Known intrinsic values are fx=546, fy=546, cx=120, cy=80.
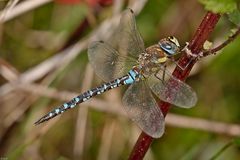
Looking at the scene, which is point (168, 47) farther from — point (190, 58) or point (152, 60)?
point (190, 58)

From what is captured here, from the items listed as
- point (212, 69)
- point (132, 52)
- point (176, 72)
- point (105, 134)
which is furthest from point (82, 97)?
point (212, 69)

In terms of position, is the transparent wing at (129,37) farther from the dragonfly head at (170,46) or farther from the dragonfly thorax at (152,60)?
the dragonfly head at (170,46)

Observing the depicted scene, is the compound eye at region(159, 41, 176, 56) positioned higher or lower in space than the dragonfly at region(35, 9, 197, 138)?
higher

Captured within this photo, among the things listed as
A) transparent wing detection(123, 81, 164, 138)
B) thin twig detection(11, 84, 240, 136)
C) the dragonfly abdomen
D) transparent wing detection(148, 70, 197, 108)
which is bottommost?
thin twig detection(11, 84, 240, 136)

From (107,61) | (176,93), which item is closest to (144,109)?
(176,93)

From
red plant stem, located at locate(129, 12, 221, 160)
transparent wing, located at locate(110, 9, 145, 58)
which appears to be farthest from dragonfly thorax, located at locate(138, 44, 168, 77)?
red plant stem, located at locate(129, 12, 221, 160)

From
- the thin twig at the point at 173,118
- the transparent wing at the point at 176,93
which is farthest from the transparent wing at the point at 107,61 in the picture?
the thin twig at the point at 173,118

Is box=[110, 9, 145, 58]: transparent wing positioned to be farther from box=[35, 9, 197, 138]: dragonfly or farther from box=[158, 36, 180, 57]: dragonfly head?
box=[158, 36, 180, 57]: dragonfly head
